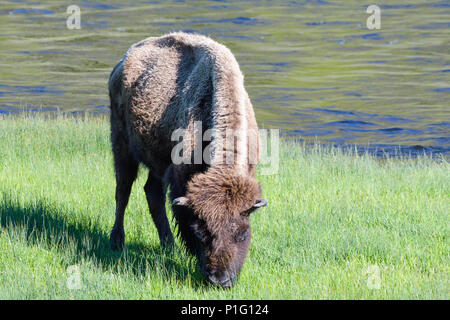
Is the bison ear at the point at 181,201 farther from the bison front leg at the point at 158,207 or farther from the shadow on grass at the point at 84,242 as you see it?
the bison front leg at the point at 158,207

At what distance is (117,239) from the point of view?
26.1ft

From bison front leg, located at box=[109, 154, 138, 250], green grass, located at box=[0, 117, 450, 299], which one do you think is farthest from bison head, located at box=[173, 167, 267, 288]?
bison front leg, located at box=[109, 154, 138, 250]

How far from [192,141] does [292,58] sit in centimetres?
2497

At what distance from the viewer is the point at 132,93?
25.4 feet

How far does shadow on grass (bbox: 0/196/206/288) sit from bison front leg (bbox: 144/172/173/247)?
190 mm

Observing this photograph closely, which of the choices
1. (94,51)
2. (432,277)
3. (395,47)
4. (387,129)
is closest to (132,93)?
(432,277)

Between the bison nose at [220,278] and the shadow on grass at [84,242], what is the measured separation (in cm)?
42

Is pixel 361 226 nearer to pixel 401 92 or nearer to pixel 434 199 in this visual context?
pixel 434 199

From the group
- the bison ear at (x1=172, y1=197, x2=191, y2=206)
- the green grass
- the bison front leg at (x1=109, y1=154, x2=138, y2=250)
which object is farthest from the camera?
the bison front leg at (x1=109, y1=154, x2=138, y2=250)

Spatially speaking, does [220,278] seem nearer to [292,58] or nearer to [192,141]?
[192,141]

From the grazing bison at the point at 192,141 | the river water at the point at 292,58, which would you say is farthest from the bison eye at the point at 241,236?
the river water at the point at 292,58

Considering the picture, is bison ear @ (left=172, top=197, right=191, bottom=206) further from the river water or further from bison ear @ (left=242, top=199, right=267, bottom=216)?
the river water

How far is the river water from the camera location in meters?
20.9

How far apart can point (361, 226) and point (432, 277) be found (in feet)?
5.56
